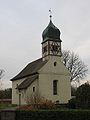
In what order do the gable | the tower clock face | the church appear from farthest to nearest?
the tower clock face < the gable < the church

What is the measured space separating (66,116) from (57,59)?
94.8 feet

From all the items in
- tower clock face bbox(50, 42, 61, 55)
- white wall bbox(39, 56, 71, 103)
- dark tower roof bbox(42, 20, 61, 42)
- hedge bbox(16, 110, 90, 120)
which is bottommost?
hedge bbox(16, 110, 90, 120)

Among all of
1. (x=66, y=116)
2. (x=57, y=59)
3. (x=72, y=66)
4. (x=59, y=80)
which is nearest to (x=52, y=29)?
(x=57, y=59)

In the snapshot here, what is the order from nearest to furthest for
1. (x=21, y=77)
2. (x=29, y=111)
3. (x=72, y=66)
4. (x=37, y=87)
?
(x=29, y=111) → (x=37, y=87) → (x=21, y=77) → (x=72, y=66)

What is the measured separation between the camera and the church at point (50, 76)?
47250 mm

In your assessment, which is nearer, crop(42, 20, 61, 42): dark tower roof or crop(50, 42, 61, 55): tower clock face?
crop(50, 42, 61, 55): tower clock face

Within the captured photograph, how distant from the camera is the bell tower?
162ft

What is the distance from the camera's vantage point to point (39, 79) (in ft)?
155

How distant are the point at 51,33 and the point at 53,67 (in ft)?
19.5

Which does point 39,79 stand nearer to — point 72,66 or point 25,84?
point 25,84

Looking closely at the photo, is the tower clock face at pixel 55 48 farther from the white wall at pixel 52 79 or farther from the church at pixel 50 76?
the white wall at pixel 52 79

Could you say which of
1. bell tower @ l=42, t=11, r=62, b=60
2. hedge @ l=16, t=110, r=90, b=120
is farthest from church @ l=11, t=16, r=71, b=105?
hedge @ l=16, t=110, r=90, b=120

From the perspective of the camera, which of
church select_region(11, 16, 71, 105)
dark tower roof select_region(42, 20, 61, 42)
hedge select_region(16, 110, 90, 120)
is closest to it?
hedge select_region(16, 110, 90, 120)

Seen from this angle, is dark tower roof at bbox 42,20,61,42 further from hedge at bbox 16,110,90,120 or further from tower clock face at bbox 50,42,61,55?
hedge at bbox 16,110,90,120
